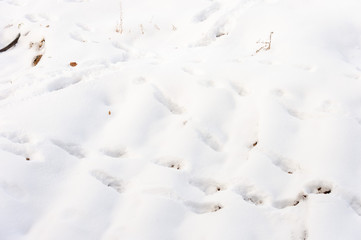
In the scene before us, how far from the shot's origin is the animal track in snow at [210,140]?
2360mm

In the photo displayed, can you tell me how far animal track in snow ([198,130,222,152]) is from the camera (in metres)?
2.36

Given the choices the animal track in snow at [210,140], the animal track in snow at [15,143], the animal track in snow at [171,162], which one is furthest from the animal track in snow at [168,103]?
the animal track in snow at [15,143]

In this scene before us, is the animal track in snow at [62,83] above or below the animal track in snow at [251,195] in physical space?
below

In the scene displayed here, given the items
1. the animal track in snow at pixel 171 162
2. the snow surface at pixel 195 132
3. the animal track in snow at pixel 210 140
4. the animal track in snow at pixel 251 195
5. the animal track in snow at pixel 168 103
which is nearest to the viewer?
the snow surface at pixel 195 132

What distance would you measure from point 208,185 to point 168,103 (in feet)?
2.80

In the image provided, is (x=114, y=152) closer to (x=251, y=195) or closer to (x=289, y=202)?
(x=251, y=195)

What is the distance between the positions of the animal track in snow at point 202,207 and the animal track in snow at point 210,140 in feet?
1.53

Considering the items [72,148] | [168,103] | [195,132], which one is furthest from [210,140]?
[72,148]

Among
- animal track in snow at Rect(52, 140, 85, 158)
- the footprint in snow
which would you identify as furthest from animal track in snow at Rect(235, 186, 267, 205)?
animal track in snow at Rect(52, 140, 85, 158)

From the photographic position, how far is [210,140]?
242 centimetres

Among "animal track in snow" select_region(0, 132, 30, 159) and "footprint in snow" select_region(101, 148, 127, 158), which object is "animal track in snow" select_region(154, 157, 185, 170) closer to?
"footprint in snow" select_region(101, 148, 127, 158)

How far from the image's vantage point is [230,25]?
12.6 feet

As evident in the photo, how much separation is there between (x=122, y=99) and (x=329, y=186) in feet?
5.40

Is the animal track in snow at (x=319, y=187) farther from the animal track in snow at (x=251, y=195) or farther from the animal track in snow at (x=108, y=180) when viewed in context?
the animal track in snow at (x=108, y=180)
